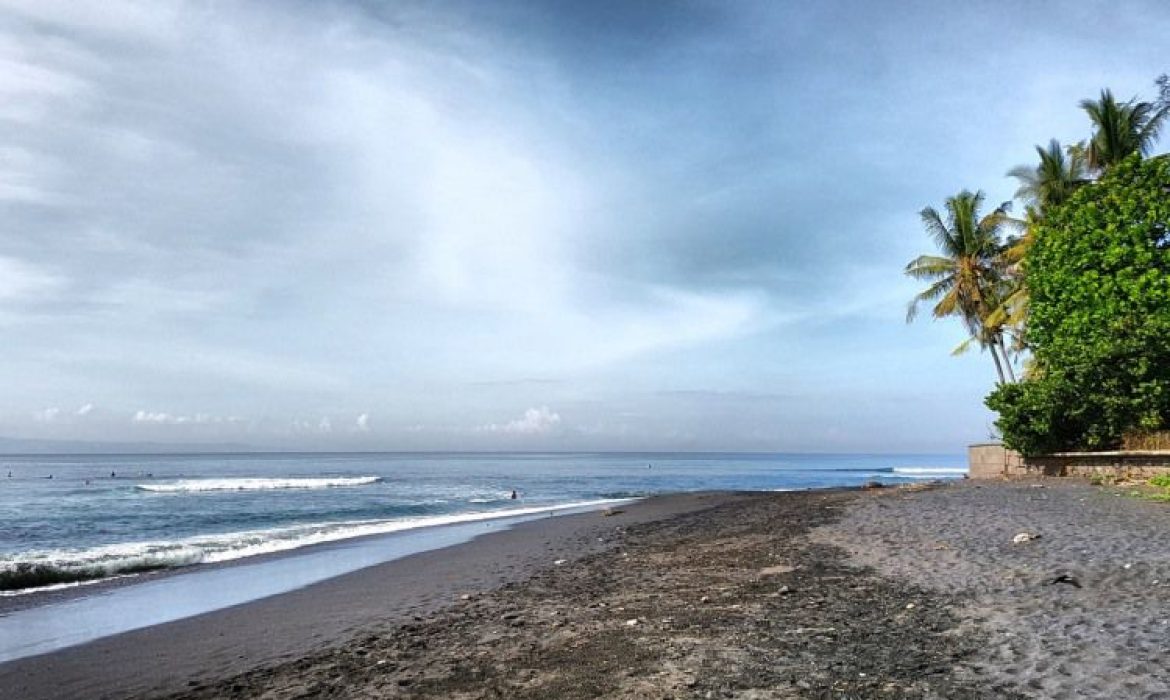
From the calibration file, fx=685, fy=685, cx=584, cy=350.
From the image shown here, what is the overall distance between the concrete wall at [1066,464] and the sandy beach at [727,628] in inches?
311

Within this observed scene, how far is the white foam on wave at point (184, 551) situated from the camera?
602 inches

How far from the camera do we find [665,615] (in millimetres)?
7863

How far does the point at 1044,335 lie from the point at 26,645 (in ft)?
95.9

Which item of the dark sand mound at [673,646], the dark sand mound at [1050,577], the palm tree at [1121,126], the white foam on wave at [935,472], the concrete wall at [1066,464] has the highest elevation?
the palm tree at [1121,126]

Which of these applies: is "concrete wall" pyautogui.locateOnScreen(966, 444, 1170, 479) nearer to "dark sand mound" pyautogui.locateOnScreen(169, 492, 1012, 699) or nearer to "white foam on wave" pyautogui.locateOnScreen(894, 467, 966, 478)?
"dark sand mound" pyautogui.locateOnScreen(169, 492, 1012, 699)

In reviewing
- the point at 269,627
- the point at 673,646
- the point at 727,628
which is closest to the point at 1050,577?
the point at 727,628

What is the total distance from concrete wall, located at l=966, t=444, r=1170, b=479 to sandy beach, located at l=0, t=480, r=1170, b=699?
7900mm

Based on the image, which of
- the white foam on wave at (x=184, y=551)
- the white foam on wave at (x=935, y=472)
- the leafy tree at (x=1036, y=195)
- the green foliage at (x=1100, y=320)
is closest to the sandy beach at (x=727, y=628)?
the white foam on wave at (x=184, y=551)

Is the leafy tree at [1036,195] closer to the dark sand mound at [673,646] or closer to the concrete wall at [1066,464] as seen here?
the concrete wall at [1066,464]

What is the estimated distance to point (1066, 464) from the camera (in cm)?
2327

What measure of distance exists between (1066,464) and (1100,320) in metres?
4.96

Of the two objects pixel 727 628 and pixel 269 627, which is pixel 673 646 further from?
pixel 269 627

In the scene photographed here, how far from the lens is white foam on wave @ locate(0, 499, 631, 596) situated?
1528cm

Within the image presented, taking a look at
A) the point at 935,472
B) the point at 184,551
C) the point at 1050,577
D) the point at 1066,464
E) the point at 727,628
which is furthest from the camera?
the point at 935,472
